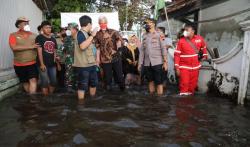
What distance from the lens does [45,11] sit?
20.3 meters

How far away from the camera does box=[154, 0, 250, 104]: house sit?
7.50 meters

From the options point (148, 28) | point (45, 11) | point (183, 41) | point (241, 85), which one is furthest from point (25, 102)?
point (45, 11)

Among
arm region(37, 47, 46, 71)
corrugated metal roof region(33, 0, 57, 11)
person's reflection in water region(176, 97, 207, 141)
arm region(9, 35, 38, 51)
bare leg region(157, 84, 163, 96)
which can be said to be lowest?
person's reflection in water region(176, 97, 207, 141)

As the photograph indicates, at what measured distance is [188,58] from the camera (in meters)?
8.69

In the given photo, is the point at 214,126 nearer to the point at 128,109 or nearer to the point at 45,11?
the point at 128,109

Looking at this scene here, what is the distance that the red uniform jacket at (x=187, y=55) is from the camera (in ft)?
28.4

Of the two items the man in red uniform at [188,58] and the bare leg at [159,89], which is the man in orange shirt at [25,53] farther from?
the man in red uniform at [188,58]

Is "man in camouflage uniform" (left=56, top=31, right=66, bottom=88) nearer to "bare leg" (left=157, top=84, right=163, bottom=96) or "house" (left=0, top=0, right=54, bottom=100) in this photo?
"house" (left=0, top=0, right=54, bottom=100)

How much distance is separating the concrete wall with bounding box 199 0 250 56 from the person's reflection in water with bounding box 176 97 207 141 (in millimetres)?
3550

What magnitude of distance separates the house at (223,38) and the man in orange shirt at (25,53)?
439cm

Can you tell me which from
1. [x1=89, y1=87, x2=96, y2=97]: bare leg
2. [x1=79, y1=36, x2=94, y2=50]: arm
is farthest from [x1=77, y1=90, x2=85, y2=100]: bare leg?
[x1=79, y1=36, x2=94, y2=50]: arm

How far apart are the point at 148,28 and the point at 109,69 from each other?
1494 mm

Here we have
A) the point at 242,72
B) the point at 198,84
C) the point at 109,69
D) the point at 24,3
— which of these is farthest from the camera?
the point at 24,3

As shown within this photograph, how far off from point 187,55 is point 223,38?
3.25 m
